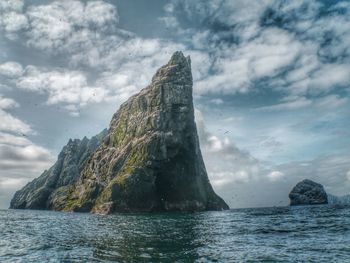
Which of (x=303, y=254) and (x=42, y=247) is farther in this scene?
(x=42, y=247)

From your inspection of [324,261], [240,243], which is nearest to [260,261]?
[324,261]

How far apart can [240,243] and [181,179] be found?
14677 centimetres

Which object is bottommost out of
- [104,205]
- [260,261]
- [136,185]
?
[260,261]

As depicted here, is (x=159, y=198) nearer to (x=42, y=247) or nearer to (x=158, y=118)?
(x=158, y=118)

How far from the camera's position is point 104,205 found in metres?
159

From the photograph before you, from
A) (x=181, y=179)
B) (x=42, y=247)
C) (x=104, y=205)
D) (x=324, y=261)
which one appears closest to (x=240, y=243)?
(x=324, y=261)

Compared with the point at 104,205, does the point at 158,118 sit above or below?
above

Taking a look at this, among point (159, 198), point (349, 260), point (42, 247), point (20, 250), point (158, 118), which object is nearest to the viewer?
point (349, 260)

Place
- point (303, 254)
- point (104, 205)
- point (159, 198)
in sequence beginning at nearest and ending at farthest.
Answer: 1. point (303, 254)
2. point (104, 205)
3. point (159, 198)

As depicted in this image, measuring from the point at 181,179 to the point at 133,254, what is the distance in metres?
153

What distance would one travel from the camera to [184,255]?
28484mm

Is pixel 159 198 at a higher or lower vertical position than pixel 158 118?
lower

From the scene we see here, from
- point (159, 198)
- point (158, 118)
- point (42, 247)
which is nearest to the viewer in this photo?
point (42, 247)

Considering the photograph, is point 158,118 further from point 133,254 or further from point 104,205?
point 133,254
